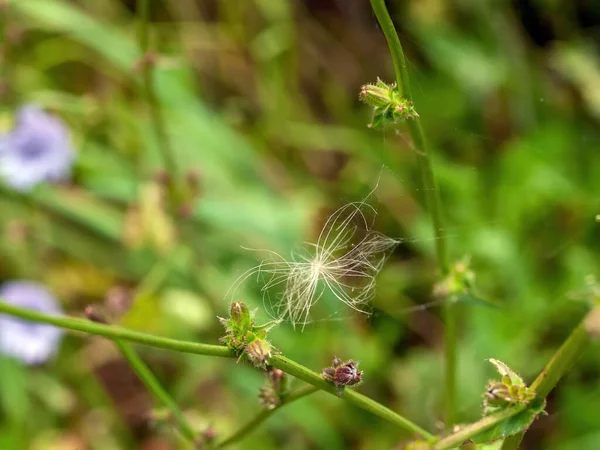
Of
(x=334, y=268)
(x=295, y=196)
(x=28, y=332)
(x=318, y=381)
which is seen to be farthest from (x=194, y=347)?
(x=295, y=196)

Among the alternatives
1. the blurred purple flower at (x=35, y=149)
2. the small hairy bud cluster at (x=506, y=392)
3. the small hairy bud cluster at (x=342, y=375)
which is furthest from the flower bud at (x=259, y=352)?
the blurred purple flower at (x=35, y=149)

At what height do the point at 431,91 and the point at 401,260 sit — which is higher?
the point at 431,91

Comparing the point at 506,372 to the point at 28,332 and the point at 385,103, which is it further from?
the point at 28,332

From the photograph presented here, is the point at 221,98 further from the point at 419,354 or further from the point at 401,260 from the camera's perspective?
the point at 419,354

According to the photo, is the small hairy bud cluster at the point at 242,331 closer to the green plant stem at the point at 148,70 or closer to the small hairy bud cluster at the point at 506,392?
the small hairy bud cluster at the point at 506,392

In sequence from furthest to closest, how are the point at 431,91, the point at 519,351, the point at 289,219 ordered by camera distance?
the point at 431,91 < the point at 289,219 < the point at 519,351

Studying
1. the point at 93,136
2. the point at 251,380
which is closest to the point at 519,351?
the point at 251,380
